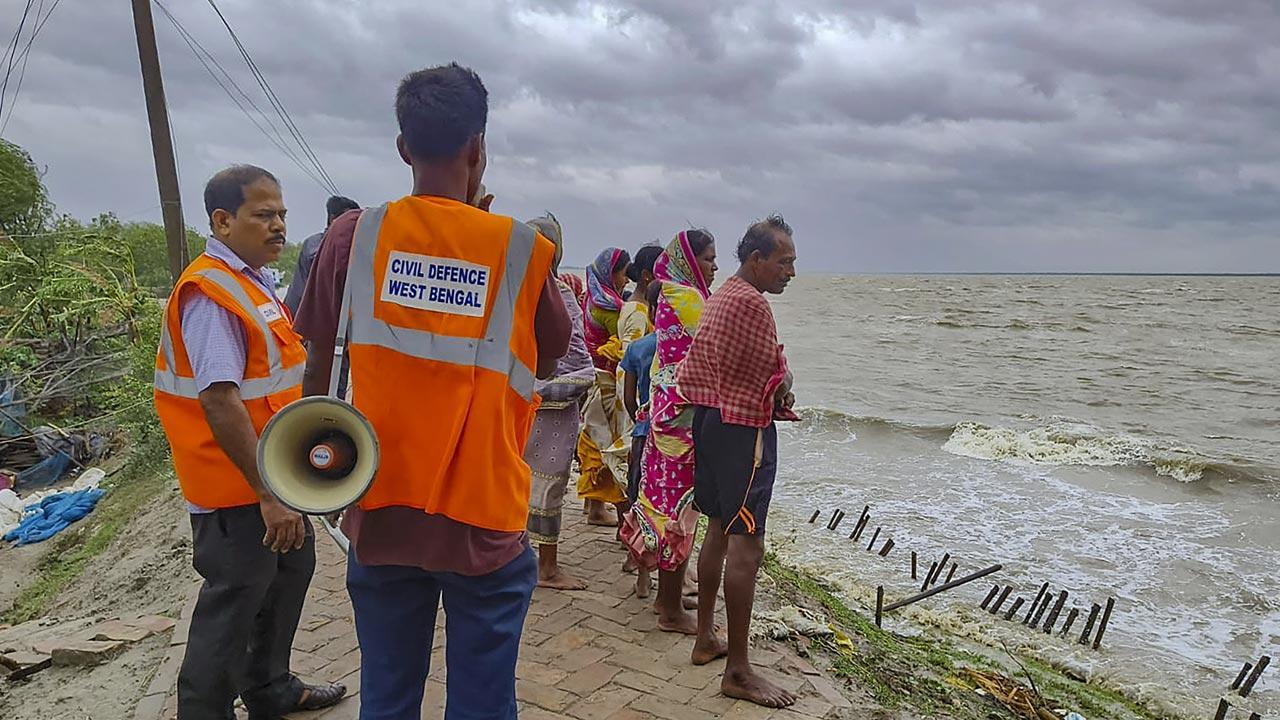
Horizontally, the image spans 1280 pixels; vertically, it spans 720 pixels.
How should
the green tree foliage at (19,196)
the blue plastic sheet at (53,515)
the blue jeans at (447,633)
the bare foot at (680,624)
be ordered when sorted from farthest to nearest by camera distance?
1. the green tree foliage at (19,196)
2. the blue plastic sheet at (53,515)
3. the bare foot at (680,624)
4. the blue jeans at (447,633)

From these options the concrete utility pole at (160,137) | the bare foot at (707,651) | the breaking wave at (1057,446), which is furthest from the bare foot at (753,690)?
the breaking wave at (1057,446)

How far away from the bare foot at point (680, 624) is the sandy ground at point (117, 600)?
218cm

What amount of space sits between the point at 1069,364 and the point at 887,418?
468 inches

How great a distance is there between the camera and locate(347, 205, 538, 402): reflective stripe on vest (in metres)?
1.86

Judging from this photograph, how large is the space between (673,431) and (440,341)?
2.09 metres

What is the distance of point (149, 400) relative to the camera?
8.34 metres

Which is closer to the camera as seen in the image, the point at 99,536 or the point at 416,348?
the point at 416,348

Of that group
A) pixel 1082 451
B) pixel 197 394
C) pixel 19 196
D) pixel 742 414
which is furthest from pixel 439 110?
pixel 19 196

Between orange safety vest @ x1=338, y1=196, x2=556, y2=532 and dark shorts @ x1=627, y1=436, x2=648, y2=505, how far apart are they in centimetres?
243

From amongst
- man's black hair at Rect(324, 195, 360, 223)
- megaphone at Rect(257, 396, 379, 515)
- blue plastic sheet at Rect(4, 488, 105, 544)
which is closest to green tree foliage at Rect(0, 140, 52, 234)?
blue plastic sheet at Rect(4, 488, 105, 544)

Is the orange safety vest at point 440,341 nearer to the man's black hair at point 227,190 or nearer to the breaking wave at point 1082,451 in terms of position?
the man's black hair at point 227,190

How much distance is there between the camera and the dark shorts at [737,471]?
3383mm

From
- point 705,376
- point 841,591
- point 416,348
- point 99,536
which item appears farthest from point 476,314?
point 99,536

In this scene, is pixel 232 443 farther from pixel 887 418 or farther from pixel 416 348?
pixel 887 418
